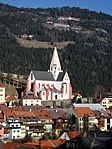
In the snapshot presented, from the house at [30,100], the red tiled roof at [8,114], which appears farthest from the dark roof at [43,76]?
the red tiled roof at [8,114]

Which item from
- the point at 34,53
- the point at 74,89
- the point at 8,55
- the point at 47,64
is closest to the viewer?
the point at 74,89

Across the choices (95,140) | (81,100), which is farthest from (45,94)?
(95,140)

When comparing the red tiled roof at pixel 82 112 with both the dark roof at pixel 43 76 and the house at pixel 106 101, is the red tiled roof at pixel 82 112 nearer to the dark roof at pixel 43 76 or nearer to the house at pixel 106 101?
the house at pixel 106 101

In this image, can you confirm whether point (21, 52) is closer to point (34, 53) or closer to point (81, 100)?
point (34, 53)

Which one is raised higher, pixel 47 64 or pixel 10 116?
pixel 47 64

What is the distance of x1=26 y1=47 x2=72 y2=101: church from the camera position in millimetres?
92375

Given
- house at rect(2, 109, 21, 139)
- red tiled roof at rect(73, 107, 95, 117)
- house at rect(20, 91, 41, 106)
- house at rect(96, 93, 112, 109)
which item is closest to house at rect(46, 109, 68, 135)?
red tiled roof at rect(73, 107, 95, 117)

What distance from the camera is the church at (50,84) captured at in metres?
92.4

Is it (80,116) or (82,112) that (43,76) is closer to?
(82,112)

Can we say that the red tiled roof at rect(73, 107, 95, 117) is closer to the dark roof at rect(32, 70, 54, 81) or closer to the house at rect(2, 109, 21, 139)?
the house at rect(2, 109, 21, 139)

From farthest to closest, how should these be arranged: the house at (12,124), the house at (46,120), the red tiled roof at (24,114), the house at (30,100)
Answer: the house at (30,100)
the house at (46,120)
the red tiled roof at (24,114)
the house at (12,124)

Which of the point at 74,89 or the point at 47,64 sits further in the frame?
the point at 47,64

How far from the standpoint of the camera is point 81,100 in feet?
305

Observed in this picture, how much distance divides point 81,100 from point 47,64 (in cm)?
7321
